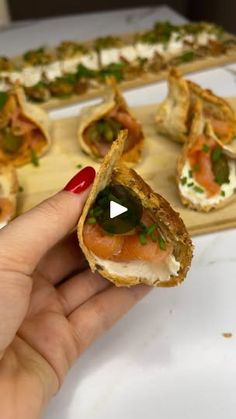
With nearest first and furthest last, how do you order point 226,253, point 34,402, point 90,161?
point 34,402, point 226,253, point 90,161

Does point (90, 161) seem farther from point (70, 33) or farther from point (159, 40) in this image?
point (70, 33)

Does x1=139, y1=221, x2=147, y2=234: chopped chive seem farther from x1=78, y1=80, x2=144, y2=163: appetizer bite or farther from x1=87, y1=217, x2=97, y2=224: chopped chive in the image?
x1=78, y1=80, x2=144, y2=163: appetizer bite

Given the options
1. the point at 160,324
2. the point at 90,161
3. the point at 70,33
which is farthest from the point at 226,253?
the point at 70,33

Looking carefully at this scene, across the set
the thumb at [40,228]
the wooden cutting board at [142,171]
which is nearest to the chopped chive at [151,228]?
the thumb at [40,228]

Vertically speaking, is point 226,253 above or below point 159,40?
below

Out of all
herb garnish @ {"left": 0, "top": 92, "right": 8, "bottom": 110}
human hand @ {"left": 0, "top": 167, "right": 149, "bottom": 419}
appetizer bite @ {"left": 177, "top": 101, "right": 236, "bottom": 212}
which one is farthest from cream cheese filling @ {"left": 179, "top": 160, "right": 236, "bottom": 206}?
herb garnish @ {"left": 0, "top": 92, "right": 8, "bottom": 110}

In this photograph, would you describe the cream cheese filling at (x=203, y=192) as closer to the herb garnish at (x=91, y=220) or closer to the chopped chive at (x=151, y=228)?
the chopped chive at (x=151, y=228)

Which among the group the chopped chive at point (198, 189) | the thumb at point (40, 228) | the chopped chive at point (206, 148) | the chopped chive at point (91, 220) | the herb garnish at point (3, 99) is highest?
the thumb at point (40, 228)
